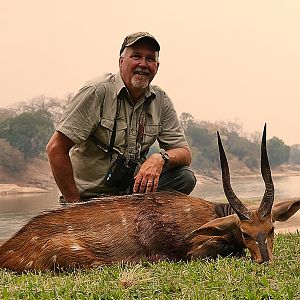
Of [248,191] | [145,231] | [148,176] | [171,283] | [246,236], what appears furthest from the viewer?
[248,191]

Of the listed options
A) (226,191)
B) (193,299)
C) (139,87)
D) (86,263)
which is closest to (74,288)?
(193,299)

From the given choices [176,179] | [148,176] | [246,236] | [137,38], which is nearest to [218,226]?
[246,236]

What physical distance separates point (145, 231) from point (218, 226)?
58 centimetres

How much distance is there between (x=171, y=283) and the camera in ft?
11.4

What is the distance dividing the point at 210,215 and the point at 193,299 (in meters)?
2.13

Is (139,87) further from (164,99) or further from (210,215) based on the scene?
(210,215)

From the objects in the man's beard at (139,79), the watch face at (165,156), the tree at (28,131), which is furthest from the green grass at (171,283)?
the tree at (28,131)

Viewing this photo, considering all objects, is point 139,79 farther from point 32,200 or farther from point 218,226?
point 32,200

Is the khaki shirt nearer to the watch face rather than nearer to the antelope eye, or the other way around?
the watch face

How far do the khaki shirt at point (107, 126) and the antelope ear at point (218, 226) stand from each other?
1.23m

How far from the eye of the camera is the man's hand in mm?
5277

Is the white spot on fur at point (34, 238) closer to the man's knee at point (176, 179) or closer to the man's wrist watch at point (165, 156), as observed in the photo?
the man's wrist watch at point (165, 156)

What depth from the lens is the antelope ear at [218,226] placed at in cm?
480

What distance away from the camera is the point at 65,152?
5477 mm
